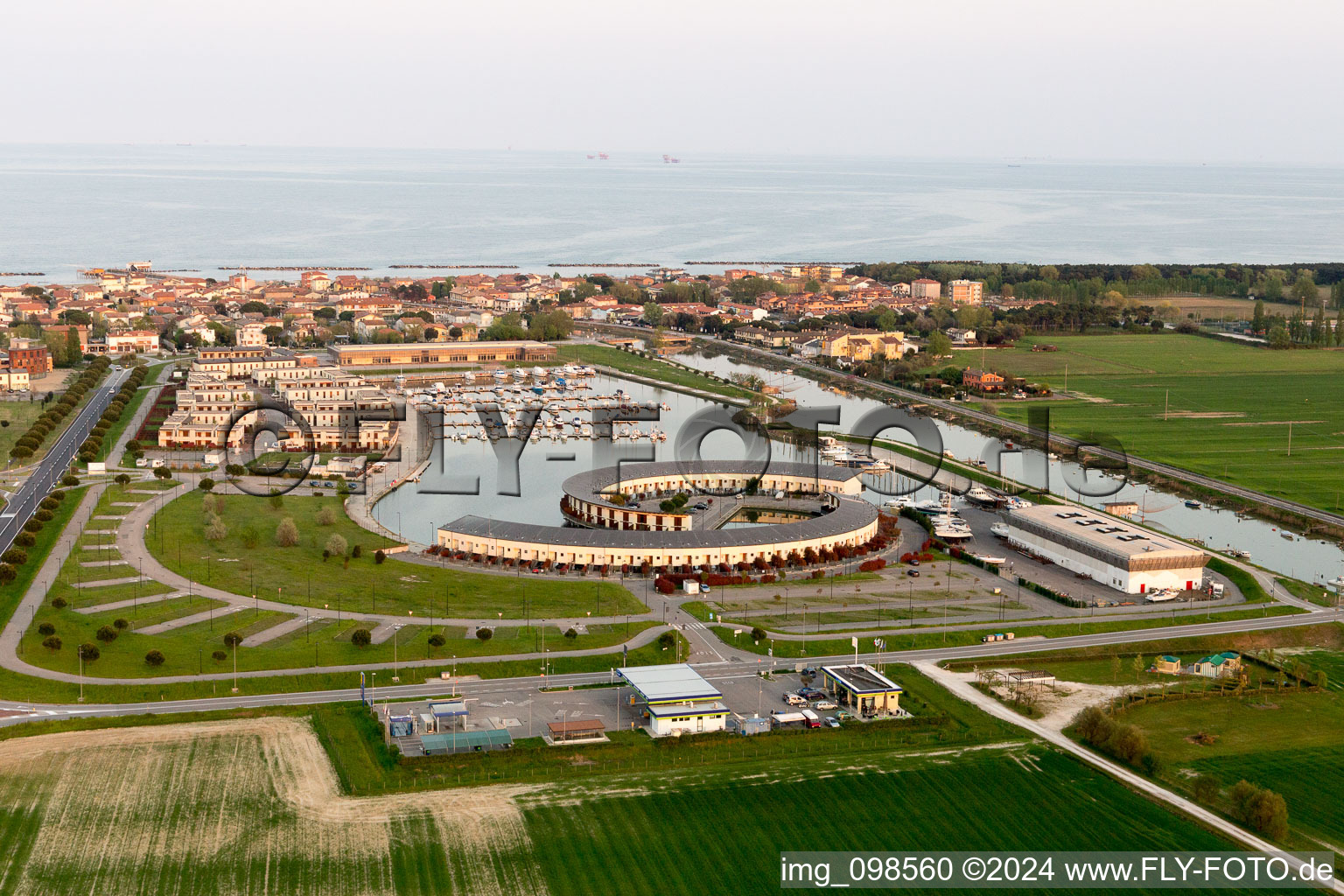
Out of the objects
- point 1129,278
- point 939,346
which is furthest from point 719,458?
point 1129,278

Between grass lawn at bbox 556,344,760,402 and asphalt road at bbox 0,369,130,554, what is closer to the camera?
asphalt road at bbox 0,369,130,554

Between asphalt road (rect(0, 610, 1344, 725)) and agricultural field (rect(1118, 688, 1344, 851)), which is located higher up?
asphalt road (rect(0, 610, 1344, 725))

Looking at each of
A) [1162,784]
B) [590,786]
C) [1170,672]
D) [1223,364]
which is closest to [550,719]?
[590,786]

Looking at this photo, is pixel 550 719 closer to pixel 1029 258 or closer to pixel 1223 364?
pixel 1223 364

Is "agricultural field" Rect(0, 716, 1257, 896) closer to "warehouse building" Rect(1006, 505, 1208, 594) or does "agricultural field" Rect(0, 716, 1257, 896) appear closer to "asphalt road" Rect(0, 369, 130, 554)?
"warehouse building" Rect(1006, 505, 1208, 594)

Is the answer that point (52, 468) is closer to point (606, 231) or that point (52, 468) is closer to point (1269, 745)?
point (1269, 745)

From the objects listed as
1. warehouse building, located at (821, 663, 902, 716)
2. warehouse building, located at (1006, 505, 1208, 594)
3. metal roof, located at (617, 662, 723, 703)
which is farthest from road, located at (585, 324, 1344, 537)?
metal roof, located at (617, 662, 723, 703)
